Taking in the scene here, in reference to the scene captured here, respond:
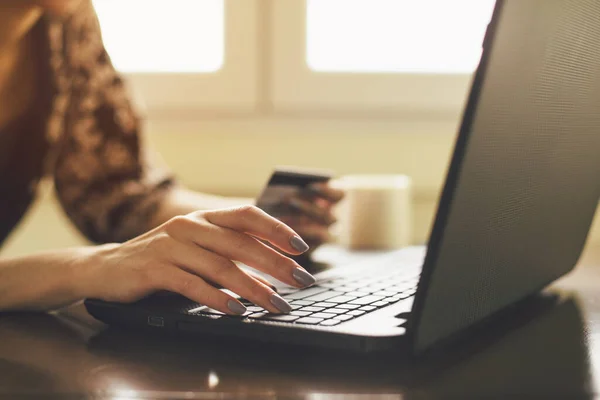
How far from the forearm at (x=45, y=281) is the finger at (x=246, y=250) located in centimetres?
12

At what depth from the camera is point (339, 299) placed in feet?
2.00

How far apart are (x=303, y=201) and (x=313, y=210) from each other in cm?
2

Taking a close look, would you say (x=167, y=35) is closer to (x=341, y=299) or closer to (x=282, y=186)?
(x=282, y=186)

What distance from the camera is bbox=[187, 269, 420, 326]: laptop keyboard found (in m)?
0.53

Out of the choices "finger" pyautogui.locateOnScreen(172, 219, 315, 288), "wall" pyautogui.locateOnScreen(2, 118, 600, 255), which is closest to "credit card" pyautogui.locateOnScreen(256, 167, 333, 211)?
"finger" pyautogui.locateOnScreen(172, 219, 315, 288)

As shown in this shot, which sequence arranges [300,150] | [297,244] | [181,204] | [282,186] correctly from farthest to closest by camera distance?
[300,150], [181,204], [282,186], [297,244]

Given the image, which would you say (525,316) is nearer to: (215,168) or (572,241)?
(572,241)

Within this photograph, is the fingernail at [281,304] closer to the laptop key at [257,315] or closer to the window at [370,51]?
the laptop key at [257,315]

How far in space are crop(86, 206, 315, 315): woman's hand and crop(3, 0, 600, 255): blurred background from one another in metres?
0.98

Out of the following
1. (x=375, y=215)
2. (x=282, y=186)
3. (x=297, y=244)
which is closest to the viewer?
(x=297, y=244)

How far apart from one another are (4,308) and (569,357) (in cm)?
49

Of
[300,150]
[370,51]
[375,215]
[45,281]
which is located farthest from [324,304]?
[370,51]

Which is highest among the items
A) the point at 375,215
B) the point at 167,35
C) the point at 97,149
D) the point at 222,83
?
the point at 167,35

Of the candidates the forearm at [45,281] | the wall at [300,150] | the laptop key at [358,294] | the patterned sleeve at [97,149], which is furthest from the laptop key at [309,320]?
the wall at [300,150]
